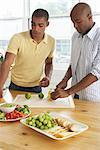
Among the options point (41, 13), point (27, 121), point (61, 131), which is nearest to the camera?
point (61, 131)

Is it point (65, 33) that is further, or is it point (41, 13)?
point (65, 33)

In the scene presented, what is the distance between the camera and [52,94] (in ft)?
6.15

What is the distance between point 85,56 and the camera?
1.94 metres

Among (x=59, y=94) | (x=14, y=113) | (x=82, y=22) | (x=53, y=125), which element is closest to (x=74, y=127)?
(x=53, y=125)

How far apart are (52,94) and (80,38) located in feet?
1.63

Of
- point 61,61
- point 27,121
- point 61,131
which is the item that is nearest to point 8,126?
point 27,121

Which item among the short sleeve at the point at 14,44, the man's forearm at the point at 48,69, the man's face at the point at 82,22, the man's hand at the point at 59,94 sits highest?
the man's face at the point at 82,22

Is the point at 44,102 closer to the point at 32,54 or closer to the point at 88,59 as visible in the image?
the point at 88,59

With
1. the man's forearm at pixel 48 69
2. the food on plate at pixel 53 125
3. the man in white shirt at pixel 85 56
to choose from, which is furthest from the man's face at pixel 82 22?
the food on plate at pixel 53 125

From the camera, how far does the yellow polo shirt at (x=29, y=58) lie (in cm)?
223

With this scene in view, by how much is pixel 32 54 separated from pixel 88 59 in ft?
1.85

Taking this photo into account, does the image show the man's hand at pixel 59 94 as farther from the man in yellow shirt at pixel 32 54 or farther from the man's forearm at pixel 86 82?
the man in yellow shirt at pixel 32 54

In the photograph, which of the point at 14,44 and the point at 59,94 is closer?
the point at 59,94

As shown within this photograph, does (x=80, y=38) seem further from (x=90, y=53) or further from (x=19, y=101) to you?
(x=19, y=101)
